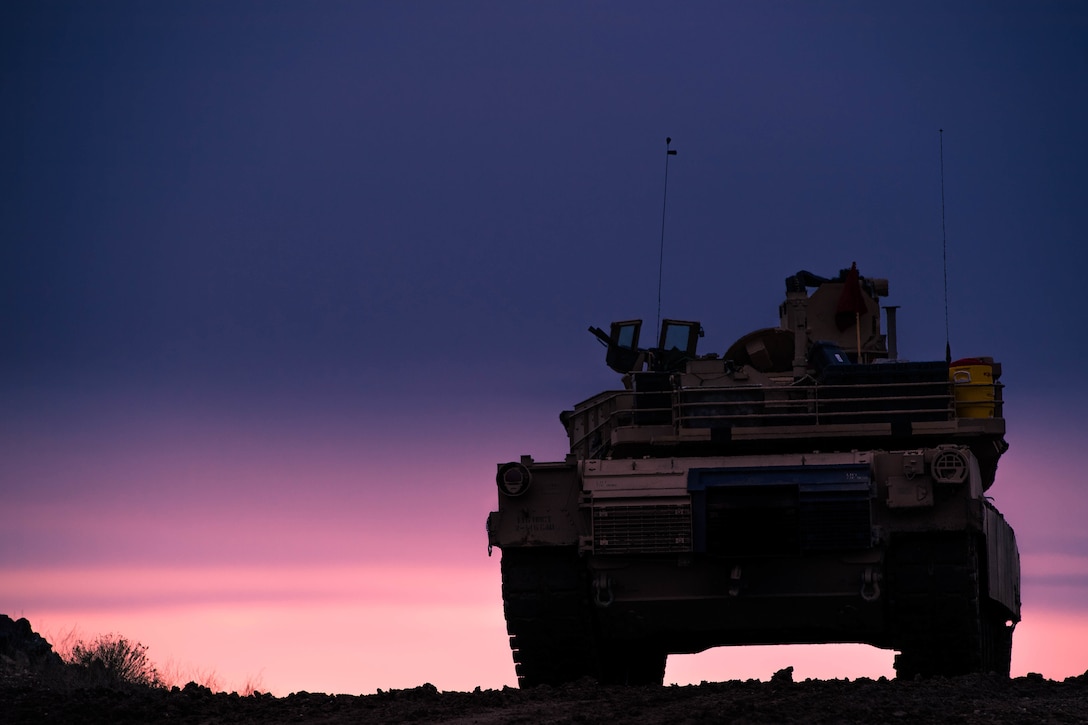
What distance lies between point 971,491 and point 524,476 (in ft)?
13.8

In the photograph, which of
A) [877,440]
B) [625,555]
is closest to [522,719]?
[625,555]

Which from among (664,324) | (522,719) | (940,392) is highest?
(664,324)

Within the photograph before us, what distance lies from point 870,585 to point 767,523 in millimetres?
1137

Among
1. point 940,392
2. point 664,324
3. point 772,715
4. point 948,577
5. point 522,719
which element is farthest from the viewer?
point 664,324

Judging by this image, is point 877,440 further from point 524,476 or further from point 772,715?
point 772,715

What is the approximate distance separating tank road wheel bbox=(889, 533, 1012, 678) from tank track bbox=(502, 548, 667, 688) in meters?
2.97

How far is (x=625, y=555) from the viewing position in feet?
54.3

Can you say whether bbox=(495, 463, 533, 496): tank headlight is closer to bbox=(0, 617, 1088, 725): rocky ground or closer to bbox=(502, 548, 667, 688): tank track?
bbox=(502, 548, 667, 688): tank track

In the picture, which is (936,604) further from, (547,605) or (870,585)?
(547,605)

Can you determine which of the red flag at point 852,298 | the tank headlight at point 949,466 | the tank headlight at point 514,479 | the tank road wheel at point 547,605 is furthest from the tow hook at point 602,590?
the red flag at point 852,298

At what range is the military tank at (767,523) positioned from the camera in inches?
638

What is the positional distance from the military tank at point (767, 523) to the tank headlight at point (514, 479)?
0.8 inches

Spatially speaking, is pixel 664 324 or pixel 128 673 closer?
pixel 128 673

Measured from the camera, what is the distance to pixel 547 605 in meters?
16.8
